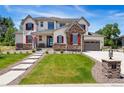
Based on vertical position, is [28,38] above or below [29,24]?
below

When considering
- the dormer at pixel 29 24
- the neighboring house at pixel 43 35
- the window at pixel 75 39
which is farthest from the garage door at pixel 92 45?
the dormer at pixel 29 24

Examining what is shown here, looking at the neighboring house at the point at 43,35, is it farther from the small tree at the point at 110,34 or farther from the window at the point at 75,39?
the window at the point at 75,39

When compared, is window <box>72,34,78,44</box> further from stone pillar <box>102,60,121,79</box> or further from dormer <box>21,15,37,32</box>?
stone pillar <box>102,60,121,79</box>

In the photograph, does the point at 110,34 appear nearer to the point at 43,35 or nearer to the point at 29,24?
the point at 43,35

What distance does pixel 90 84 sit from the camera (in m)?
10.8

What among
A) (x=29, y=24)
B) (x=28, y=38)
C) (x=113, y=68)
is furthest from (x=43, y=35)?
(x=113, y=68)

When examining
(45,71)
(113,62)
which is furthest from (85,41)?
(113,62)

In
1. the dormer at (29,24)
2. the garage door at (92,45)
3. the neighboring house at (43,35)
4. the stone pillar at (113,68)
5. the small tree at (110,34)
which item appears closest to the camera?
the stone pillar at (113,68)

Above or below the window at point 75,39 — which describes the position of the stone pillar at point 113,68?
below

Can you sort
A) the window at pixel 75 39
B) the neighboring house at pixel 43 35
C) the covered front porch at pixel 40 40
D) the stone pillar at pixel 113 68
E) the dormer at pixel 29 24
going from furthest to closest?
the window at pixel 75 39 < the covered front porch at pixel 40 40 < the neighboring house at pixel 43 35 < the dormer at pixel 29 24 < the stone pillar at pixel 113 68

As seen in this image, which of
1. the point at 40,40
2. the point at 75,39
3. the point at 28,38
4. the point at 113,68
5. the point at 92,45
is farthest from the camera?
the point at 75,39

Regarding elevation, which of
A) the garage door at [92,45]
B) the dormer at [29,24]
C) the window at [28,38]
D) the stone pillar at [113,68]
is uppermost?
the dormer at [29,24]

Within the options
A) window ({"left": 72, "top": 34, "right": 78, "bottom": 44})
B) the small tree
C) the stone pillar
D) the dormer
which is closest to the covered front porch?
the dormer
